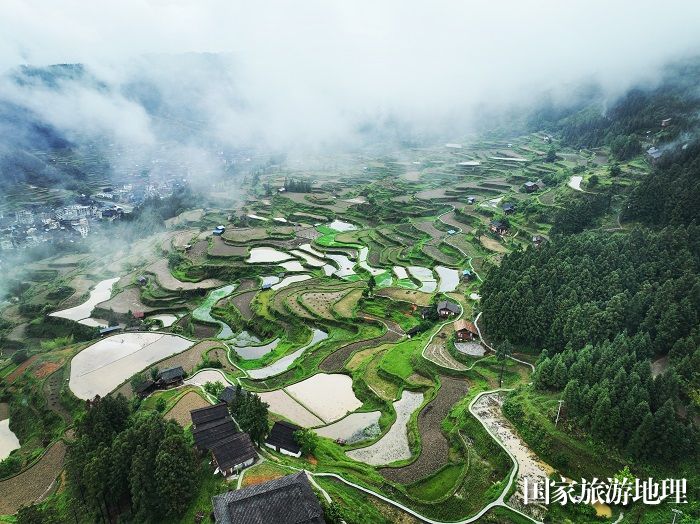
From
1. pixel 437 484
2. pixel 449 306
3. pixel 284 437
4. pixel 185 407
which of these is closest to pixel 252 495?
pixel 284 437

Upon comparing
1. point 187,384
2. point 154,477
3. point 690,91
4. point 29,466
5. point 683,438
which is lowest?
point 29,466

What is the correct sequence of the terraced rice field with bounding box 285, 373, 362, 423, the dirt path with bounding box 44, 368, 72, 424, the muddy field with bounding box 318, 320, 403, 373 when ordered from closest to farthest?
the terraced rice field with bounding box 285, 373, 362, 423 < the dirt path with bounding box 44, 368, 72, 424 < the muddy field with bounding box 318, 320, 403, 373

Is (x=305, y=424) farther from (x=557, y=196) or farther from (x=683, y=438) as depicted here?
(x=557, y=196)

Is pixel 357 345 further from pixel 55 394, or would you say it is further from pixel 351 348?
pixel 55 394

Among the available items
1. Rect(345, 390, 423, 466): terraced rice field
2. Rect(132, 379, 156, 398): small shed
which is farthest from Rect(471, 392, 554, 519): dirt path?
Rect(132, 379, 156, 398): small shed

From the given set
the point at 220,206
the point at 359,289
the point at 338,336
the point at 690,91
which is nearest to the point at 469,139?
the point at 690,91

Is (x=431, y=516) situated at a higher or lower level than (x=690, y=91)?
lower

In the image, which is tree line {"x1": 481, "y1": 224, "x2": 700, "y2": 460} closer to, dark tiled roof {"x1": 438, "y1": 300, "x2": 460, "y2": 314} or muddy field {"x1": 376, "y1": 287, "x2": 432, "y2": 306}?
dark tiled roof {"x1": 438, "y1": 300, "x2": 460, "y2": 314}
